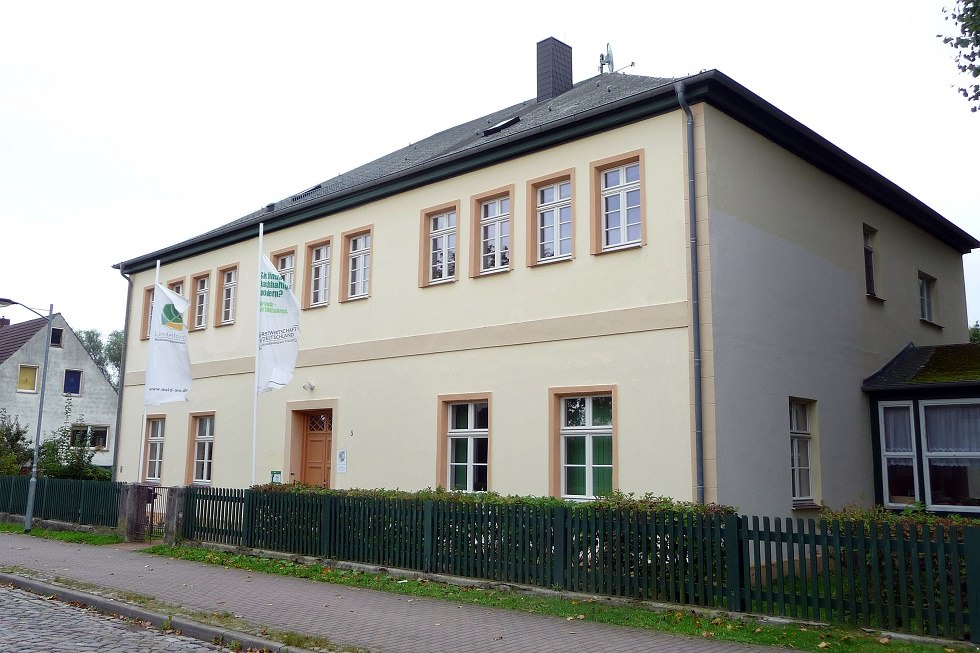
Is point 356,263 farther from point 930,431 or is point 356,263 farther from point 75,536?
point 930,431

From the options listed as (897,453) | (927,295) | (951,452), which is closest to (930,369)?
(897,453)

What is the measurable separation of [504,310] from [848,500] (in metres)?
6.48

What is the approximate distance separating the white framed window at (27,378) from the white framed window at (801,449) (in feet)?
117

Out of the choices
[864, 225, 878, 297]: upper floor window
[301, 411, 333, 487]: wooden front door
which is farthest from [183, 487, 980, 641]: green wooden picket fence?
[864, 225, 878, 297]: upper floor window

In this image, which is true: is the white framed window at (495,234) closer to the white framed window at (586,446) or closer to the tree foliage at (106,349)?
the white framed window at (586,446)

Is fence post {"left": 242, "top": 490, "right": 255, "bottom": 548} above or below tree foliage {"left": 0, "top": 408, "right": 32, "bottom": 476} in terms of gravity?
below

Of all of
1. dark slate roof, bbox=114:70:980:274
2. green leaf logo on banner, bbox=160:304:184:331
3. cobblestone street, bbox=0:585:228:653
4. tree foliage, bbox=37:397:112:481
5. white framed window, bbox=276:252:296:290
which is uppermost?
dark slate roof, bbox=114:70:980:274

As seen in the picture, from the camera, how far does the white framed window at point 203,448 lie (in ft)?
68.8

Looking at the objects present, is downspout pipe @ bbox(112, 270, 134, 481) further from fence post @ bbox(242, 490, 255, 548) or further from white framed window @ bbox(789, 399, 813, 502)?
white framed window @ bbox(789, 399, 813, 502)

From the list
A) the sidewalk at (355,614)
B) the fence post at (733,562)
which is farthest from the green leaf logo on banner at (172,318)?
the fence post at (733,562)

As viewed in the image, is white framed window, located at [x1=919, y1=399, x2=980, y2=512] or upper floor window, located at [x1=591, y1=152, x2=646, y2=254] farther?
white framed window, located at [x1=919, y1=399, x2=980, y2=512]

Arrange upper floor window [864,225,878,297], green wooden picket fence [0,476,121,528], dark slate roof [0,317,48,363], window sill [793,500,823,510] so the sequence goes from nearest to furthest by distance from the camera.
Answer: window sill [793,500,823,510] → upper floor window [864,225,878,297] → green wooden picket fence [0,476,121,528] → dark slate roof [0,317,48,363]

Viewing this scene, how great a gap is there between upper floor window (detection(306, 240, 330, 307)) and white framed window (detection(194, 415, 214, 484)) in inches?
174

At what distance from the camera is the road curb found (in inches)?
323
